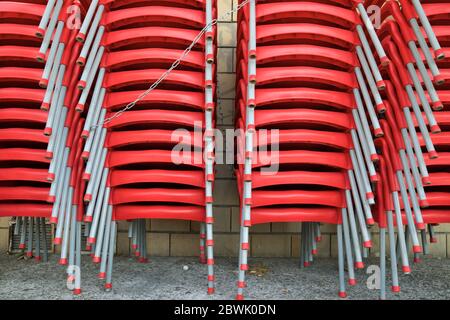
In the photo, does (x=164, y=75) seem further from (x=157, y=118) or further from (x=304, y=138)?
(x=304, y=138)

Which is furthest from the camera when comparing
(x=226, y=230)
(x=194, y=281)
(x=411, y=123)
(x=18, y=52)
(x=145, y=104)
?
(x=226, y=230)

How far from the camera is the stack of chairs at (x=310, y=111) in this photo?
1605 mm

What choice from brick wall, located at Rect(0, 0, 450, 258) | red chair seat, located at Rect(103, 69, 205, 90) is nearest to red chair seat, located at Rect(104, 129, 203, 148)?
red chair seat, located at Rect(103, 69, 205, 90)

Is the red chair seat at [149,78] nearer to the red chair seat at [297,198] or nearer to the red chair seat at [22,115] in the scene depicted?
the red chair seat at [22,115]

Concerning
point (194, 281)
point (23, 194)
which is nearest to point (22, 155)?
point (23, 194)

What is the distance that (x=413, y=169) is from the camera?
5.19 ft

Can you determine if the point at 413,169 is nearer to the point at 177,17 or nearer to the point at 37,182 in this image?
the point at 177,17

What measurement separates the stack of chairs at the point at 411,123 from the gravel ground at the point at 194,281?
40 cm

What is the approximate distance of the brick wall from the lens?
101 inches

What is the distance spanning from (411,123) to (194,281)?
1.42 meters

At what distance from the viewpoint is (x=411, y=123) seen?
1.57 meters

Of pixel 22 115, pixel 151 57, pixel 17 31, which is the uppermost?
pixel 17 31

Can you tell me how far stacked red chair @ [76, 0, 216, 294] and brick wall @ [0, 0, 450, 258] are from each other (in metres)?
0.79
